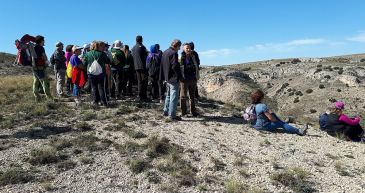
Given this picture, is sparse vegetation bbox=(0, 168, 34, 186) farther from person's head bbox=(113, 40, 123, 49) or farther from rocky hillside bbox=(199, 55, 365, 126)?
rocky hillside bbox=(199, 55, 365, 126)

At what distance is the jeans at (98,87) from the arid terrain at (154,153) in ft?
1.68

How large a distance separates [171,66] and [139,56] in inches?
109

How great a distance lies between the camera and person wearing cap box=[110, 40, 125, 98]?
14562 millimetres

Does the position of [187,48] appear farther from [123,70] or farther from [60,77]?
[60,77]

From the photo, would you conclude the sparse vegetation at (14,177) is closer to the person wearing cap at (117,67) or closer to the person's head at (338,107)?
the person wearing cap at (117,67)

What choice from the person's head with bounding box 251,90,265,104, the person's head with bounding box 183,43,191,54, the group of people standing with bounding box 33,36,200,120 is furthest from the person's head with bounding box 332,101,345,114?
the person's head with bounding box 183,43,191,54

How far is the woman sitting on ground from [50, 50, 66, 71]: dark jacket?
317 inches

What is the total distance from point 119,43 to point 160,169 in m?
7.54

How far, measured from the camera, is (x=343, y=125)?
39.2 feet

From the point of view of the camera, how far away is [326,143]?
438 inches

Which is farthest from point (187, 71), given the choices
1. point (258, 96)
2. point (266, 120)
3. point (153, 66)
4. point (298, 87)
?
point (298, 87)

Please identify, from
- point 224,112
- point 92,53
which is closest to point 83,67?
point 92,53

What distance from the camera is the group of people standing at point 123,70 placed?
11812mm

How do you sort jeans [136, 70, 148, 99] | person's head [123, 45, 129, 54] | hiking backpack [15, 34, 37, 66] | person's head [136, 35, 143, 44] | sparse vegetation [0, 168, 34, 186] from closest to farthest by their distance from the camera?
sparse vegetation [0, 168, 34, 186], hiking backpack [15, 34, 37, 66], person's head [136, 35, 143, 44], jeans [136, 70, 148, 99], person's head [123, 45, 129, 54]
